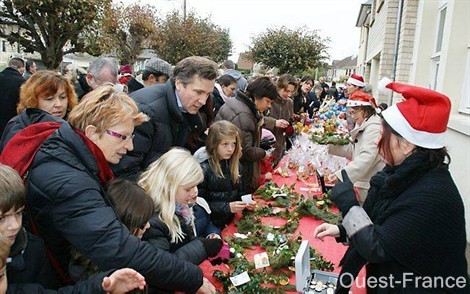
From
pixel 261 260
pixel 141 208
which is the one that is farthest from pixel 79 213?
pixel 261 260

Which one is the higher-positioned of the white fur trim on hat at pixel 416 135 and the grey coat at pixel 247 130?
the white fur trim on hat at pixel 416 135

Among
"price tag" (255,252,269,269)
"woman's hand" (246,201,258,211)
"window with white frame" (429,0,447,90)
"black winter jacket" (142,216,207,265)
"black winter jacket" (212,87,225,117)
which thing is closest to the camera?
"black winter jacket" (142,216,207,265)

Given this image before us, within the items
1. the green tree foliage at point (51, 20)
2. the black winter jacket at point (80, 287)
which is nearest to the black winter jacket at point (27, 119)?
the black winter jacket at point (80, 287)

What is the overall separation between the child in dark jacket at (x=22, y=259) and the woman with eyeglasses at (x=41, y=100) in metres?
1.24

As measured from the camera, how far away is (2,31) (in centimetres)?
918

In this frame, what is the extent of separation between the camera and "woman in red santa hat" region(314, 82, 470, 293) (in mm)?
1527

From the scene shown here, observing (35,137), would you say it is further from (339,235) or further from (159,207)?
(339,235)

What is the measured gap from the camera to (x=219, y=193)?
303 cm

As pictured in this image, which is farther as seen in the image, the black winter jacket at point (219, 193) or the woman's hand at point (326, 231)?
the black winter jacket at point (219, 193)

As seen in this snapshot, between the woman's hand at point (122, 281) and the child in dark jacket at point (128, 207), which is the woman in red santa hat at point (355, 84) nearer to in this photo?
the child in dark jacket at point (128, 207)

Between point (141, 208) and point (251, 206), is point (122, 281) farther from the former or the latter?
point (251, 206)

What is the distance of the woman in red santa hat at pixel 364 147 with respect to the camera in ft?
10.7

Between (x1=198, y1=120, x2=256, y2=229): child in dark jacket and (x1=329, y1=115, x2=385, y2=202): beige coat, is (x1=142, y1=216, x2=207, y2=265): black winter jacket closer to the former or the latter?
(x1=198, y1=120, x2=256, y2=229): child in dark jacket

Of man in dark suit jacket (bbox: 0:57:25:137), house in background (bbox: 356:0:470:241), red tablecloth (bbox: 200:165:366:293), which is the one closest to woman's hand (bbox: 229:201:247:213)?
red tablecloth (bbox: 200:165:366:293)
